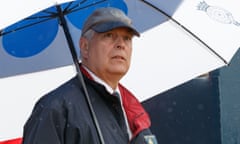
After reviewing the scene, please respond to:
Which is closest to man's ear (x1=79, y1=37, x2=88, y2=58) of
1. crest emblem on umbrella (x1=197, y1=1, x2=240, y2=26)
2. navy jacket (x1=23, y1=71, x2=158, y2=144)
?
navy jacket (x1=23, y1=71, x2=158, y2=144)

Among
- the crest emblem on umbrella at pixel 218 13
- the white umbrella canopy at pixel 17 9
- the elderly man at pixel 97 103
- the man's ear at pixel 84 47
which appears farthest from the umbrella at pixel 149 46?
the white umbrella canopy at pixel 17 9

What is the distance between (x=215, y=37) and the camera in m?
3.59

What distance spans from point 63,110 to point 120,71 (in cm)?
43

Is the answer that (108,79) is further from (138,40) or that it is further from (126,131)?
(138,40)

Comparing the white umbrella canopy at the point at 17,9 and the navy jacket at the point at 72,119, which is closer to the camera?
the white umbrella canopy at the point at 17,9

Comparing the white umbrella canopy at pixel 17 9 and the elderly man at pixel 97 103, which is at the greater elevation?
the white umbrella canopy at pixel 17 9

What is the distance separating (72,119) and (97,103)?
0.89ft

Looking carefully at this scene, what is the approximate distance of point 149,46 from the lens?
3715mm

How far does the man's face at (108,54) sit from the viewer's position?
9.15 feet

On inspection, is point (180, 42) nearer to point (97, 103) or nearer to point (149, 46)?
point (149, 46)

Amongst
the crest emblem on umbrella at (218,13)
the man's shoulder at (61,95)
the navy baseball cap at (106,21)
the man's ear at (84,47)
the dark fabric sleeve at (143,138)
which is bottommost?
the dark fabric sleeve at (143,138)

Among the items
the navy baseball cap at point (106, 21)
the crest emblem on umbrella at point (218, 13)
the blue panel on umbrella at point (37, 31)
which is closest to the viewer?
the navy baseball cap at point (106, 21)

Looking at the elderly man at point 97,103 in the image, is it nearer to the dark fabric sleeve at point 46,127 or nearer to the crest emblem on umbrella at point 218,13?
the dark fabric sleeve at point 46,127

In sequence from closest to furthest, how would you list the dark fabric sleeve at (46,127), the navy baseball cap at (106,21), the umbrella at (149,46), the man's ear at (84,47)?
the dark fabric sleeve at (46,127), the navy baseball cap at (106,21), the man's ear at (84,47), the umbrella at (149,46)
